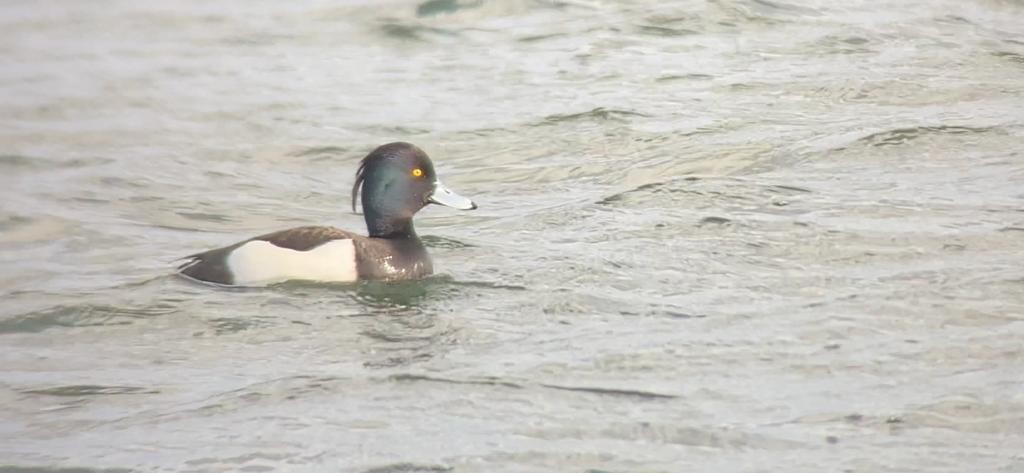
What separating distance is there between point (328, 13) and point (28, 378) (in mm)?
10678

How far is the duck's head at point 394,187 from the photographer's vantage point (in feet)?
33.4

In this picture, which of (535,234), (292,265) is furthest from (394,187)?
(535,234)

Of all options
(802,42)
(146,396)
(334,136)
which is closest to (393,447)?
(146,396)

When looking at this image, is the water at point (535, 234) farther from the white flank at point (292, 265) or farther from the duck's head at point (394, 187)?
Answer: the duck's head at point (394, 187)

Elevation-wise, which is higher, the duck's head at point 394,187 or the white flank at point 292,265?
the duck's head at point 394,187

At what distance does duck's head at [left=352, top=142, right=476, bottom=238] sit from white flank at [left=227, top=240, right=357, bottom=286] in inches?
16.7

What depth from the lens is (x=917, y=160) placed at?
12.4 metres

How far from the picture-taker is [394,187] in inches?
401

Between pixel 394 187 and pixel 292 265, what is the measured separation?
743 mm

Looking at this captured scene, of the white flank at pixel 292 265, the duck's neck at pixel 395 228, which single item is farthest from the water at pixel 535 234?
the duck's neck at pixel 395 228

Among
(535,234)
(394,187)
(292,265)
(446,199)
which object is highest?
(394,187)

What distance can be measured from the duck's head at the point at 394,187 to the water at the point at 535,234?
398mm

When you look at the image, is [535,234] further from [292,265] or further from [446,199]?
[292,265]

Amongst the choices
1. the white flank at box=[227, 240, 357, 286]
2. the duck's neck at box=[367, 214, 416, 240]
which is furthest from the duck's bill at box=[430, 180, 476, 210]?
the white flank at box=[227, 240, 357, 286]
